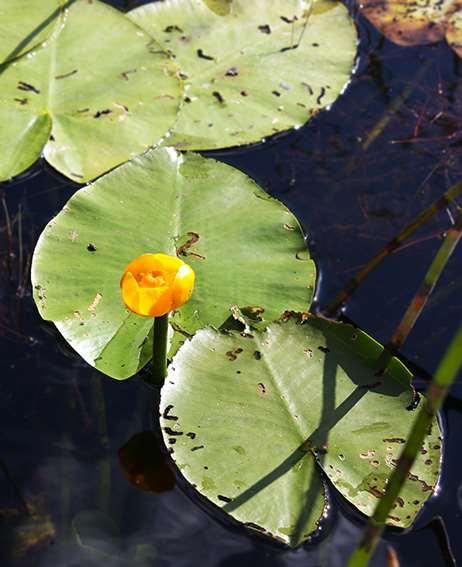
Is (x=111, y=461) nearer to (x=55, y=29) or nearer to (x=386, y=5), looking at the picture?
(x=55, y=29)

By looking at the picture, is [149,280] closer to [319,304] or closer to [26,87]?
[319,304]

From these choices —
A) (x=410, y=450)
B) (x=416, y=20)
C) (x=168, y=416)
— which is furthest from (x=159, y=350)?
(x=416, y=20)

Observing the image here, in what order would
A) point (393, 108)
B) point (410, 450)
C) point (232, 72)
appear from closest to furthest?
1. point (410, 450)
2. point (232, 72)
3. point (393, 108)

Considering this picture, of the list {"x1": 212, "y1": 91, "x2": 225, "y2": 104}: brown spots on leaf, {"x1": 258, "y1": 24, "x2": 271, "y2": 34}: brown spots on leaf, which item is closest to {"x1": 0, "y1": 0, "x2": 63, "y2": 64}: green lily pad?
{"x1": 212, "y1": 91, "x2": 225, "y2": 104}: brown spots on leaf

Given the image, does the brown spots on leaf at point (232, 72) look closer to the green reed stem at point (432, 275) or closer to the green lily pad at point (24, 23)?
the green lily pad at point (24, 23)

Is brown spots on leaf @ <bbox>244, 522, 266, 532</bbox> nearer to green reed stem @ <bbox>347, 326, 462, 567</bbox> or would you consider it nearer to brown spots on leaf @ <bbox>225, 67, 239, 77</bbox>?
green reed stem @ <bbox>347, 326, 462, 567</bbox>
